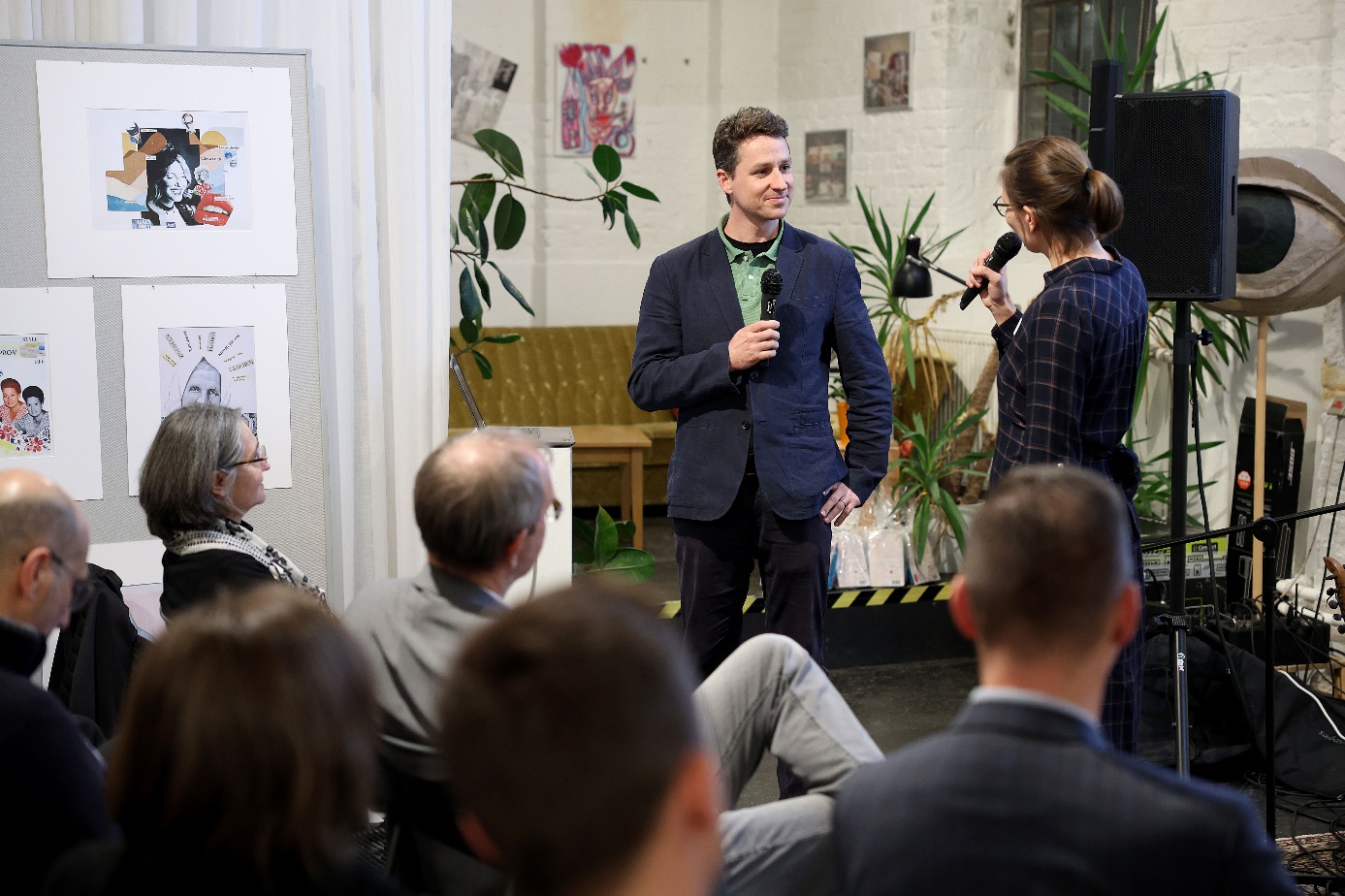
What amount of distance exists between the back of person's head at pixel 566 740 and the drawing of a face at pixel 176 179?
2.27 metres

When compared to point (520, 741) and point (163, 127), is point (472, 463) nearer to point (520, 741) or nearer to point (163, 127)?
point (520, 741)

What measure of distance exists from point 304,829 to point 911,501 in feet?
13.1

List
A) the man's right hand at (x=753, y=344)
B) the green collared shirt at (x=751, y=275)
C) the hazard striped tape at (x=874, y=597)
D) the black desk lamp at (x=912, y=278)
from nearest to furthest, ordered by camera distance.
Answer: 1. the man's right hand at (x=753, y=344)
2. the green collared shirt at (x=751, y=275)
3. the hazard striped tape at (x=874, y=597)
4. the black desk lamp at (x=912, y=278)

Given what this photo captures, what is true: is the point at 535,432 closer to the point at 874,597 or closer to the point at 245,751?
the point at 874,597

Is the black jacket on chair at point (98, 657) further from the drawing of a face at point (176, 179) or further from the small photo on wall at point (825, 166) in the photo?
the small photo on wall at point (825, 166)

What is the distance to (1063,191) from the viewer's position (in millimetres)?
2484

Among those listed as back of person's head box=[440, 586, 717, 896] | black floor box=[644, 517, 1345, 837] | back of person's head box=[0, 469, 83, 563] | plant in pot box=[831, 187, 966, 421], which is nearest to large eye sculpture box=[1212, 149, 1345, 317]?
plant in pot box=[831, 187, 966, 421]

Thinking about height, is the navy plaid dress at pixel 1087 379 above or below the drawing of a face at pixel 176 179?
below

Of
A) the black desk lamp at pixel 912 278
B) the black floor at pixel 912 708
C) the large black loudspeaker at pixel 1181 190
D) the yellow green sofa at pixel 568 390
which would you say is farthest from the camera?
the yellow green sofa at pixel 568 390

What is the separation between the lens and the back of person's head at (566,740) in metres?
0.86

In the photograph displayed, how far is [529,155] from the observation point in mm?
8031

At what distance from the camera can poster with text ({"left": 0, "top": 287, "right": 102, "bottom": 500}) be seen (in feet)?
9.22

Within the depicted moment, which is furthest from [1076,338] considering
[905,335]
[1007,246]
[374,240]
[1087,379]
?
[905,335]

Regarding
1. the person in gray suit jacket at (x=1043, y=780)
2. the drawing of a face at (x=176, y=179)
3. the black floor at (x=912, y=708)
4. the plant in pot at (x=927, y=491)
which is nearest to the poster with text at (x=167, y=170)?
the drawing of a face at (x=176, y=179)
